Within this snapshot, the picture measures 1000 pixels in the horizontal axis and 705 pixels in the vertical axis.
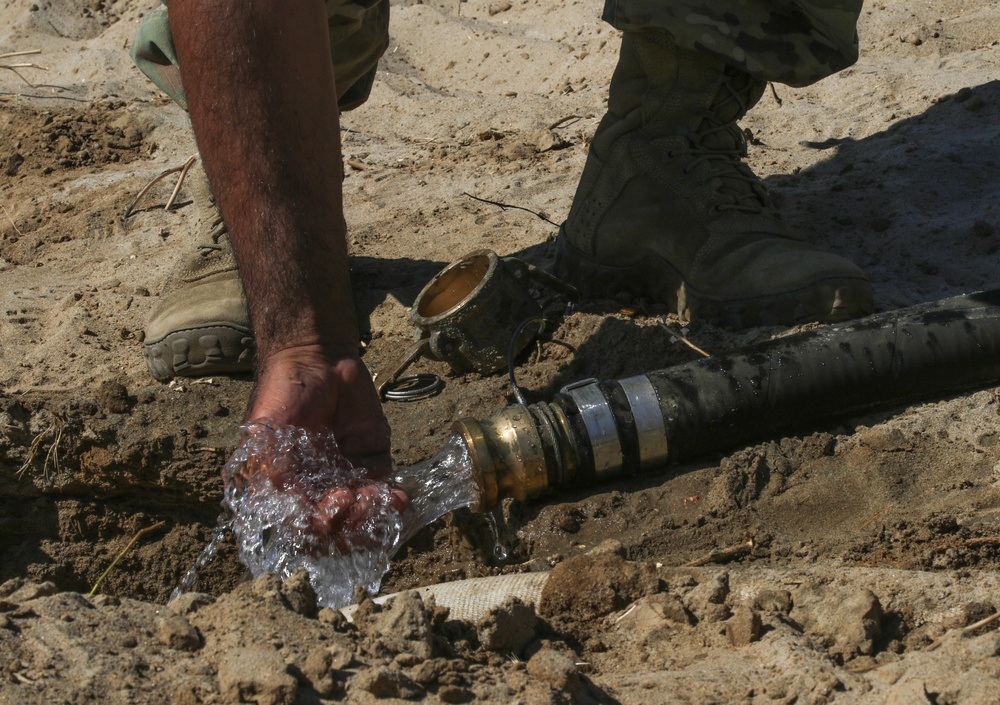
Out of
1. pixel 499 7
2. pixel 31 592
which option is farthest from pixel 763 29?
pixel 499 7

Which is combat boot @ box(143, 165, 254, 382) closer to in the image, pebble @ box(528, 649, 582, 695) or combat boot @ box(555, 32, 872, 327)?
combat boot @ box(555, 32, 872, 327)

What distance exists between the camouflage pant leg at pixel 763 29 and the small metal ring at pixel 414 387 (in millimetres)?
1079

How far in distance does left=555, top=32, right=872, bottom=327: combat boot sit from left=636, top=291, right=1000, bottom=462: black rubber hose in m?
0.33

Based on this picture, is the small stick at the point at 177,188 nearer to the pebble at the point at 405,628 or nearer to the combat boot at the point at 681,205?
the combat boot at the point at 681,205

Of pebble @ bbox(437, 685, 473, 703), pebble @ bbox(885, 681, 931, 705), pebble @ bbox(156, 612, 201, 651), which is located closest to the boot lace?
pebble @ bbox(885, 681, 931, 705)

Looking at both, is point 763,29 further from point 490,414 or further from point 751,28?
point 490,414

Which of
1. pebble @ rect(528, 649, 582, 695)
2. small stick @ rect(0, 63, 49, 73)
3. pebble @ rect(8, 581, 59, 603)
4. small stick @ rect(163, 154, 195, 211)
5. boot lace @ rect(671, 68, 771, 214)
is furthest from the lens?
small stick @ rect(0, 63, 49, 73)

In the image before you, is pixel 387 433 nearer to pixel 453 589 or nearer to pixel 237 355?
pixel 453 589

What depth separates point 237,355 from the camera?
3006mm

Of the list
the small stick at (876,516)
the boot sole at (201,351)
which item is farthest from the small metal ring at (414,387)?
the small stick at (876,516)

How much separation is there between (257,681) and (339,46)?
2.29 meters

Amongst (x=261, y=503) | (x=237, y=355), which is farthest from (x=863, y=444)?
(x=237, y=355)

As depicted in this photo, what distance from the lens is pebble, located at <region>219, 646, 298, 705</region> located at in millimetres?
1338

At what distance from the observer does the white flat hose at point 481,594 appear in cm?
175
